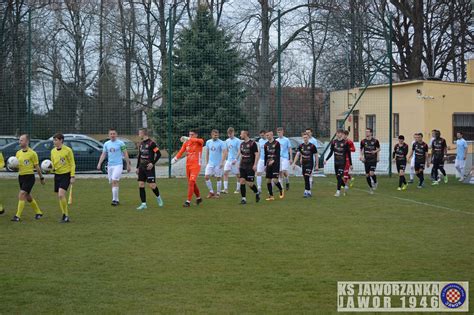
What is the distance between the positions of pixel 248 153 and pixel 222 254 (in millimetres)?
8031

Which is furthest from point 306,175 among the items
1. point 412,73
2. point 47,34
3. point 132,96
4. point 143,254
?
point 412,73

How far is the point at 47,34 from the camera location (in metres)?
33.1

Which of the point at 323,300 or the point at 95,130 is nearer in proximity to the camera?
the point at 323,300

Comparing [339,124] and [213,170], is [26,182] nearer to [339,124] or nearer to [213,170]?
[213,170]

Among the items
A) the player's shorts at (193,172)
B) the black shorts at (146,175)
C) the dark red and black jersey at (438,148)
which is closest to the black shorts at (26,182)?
the black shorts at (146,175)

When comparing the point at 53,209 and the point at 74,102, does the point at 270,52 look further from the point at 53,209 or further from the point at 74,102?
the point at 53,209

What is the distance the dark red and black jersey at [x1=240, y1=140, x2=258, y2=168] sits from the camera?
60.0 ft

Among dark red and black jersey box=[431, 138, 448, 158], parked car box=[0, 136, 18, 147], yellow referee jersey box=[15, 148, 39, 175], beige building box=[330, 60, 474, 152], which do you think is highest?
beige building box=[330, 60, 474, 152]

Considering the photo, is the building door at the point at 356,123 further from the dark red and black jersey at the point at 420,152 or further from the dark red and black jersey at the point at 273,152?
the dark red and black jersey at the point at 273,152

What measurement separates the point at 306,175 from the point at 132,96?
1452 centimetres

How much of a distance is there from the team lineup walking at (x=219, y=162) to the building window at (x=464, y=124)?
13.0 m

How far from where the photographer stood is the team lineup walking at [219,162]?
14.7 meters

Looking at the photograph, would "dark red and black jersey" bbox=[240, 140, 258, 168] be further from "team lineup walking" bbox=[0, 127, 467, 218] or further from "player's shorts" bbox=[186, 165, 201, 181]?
"player's shorts" bbox=[186, 165, 201, 181]

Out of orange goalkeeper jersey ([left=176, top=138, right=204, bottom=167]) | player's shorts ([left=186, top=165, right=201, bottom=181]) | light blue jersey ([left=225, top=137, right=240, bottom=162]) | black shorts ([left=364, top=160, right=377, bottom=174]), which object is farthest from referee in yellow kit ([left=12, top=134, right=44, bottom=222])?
black shorts ([left=364, top=160, right=377, bottom=174])
